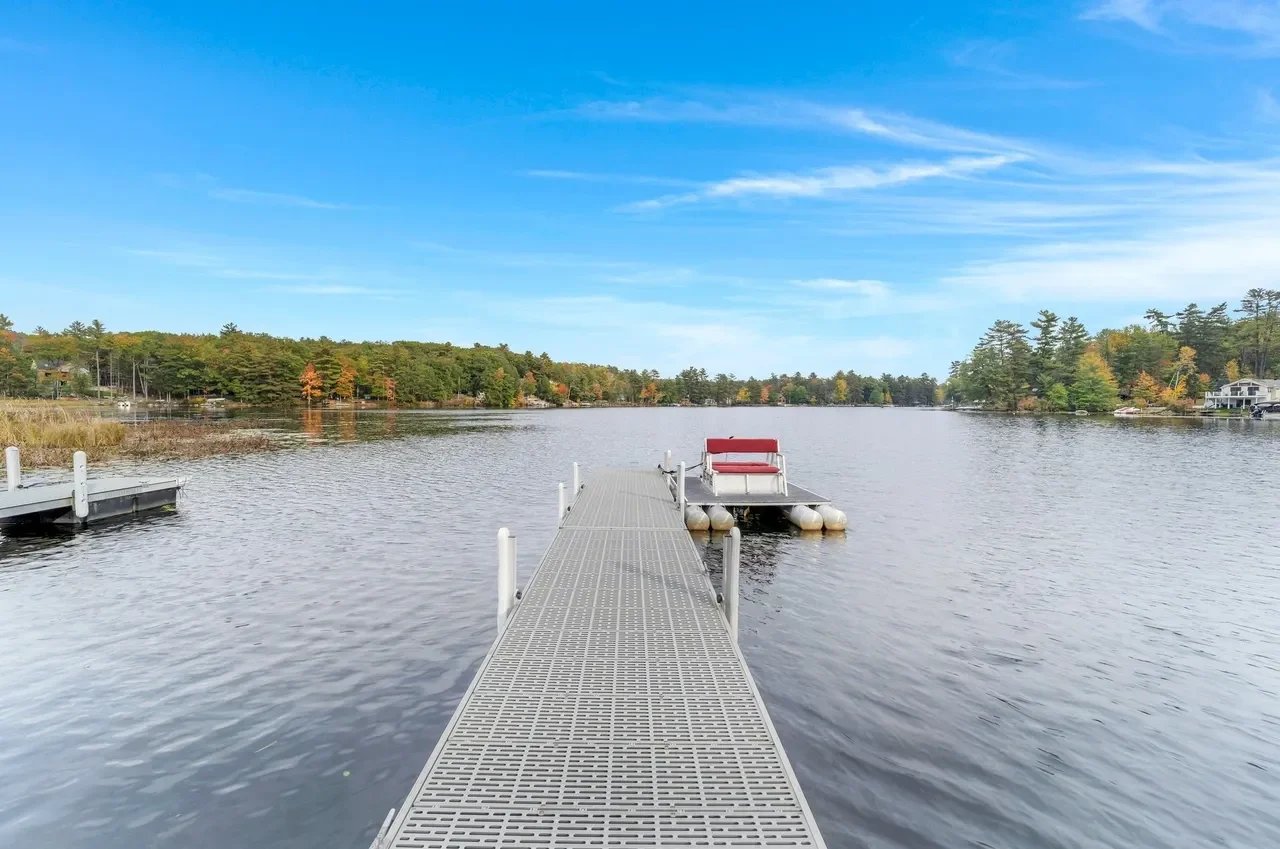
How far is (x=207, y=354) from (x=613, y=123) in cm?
9293

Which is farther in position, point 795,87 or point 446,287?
point 446,287

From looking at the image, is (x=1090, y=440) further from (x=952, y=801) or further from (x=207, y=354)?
(x=207, y=354)

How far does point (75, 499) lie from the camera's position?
1706 centimetres

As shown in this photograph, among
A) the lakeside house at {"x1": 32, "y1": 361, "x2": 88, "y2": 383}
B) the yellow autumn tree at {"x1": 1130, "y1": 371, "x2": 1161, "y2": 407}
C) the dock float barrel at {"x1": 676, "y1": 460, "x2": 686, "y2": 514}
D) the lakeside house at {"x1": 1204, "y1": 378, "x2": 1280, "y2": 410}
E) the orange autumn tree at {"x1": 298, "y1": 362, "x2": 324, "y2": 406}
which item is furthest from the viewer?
the orange autumn tree at {"x1": 298, "y1": 362, "x2": 324, "y2": 406}

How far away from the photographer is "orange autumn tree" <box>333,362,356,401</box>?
360 feet

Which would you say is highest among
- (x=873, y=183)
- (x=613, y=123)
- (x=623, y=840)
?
(x=613, y=123)

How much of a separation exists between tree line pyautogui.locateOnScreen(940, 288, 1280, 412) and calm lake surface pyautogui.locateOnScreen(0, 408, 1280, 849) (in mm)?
99458

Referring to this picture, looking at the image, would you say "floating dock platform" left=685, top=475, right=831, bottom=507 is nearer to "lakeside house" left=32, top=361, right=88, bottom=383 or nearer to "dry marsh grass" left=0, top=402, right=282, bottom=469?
"dry marsh grass" left=0, top=402, right=282, bottom=469

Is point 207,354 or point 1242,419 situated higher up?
point 207,354

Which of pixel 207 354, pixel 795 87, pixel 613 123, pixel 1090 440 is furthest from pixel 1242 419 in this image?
pixel 207 354

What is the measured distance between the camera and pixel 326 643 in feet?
31.3

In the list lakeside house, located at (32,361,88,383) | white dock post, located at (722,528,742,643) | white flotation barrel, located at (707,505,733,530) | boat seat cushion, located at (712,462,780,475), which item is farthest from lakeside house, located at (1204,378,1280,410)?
lakeside house, located at (32,361,88,383)

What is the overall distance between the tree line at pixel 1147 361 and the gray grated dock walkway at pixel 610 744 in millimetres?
117569

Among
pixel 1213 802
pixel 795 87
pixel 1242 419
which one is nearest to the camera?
pixel 1213 802
